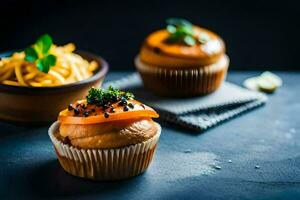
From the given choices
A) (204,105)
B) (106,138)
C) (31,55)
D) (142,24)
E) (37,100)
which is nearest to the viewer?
(106,138)

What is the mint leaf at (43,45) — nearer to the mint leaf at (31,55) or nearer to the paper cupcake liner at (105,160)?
the mint leaf at (31,55)

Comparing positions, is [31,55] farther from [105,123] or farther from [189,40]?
[189,40]

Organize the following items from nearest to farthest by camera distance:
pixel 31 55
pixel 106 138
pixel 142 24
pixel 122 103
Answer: pixel 106 138, pixel 122 103, pixel 31 55, pixel 142 24

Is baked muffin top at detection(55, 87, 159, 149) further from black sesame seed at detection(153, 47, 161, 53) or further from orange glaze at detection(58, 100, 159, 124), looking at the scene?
black sesame seed at detection(153, 47, 161, 53)

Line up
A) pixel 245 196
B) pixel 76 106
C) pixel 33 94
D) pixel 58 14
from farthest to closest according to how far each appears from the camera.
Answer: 1. pixel 58 14
2. pixel 33 94
3. pixel 76 106
4. pixel 245 196

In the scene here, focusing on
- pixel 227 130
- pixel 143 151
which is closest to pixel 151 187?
pixel 143 151

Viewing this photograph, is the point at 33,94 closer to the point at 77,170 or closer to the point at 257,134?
the point at 77,170

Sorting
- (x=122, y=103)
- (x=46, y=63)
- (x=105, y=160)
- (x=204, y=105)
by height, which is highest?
(x=122, y=103)

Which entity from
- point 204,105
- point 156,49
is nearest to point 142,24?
point 156,49
